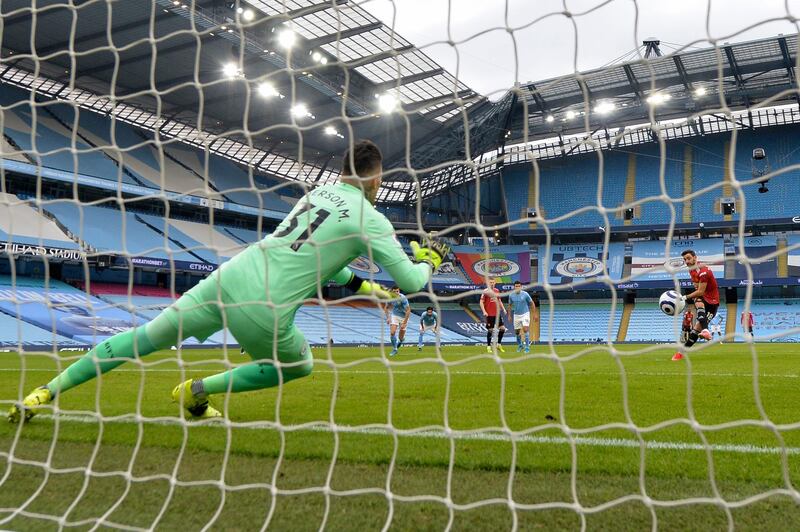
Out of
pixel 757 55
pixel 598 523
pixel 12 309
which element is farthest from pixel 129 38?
pixel 757 55

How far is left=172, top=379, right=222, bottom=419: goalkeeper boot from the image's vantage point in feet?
13.5

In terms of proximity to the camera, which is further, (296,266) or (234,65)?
(234,65)

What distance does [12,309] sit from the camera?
20531 millimetres

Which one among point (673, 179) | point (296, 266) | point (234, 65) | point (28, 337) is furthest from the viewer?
point (673, 179)

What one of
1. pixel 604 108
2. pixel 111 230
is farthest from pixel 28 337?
pixel 604 108

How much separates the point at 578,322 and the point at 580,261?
432cm

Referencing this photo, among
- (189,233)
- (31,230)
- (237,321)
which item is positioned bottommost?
(237,321)

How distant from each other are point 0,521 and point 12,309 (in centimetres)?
2159

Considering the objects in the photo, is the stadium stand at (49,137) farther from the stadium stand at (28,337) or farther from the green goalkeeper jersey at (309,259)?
the green goalkeeper jersey at (309,259)

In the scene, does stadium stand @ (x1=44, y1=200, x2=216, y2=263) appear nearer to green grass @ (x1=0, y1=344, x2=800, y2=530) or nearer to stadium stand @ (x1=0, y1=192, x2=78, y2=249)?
stadium stand @ (x1=0, y1=192, x2=78, y2=249)

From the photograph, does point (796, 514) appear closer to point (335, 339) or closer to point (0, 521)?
point (0, 521)

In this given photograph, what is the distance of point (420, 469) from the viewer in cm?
295

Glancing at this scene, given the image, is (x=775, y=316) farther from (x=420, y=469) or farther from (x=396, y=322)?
(x=420, y=469)

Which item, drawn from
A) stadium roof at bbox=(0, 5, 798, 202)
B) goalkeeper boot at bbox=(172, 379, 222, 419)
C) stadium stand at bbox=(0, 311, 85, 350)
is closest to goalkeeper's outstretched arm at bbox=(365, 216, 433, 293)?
goalkeeper boot at bbox=(172, 379, 222, 419)
